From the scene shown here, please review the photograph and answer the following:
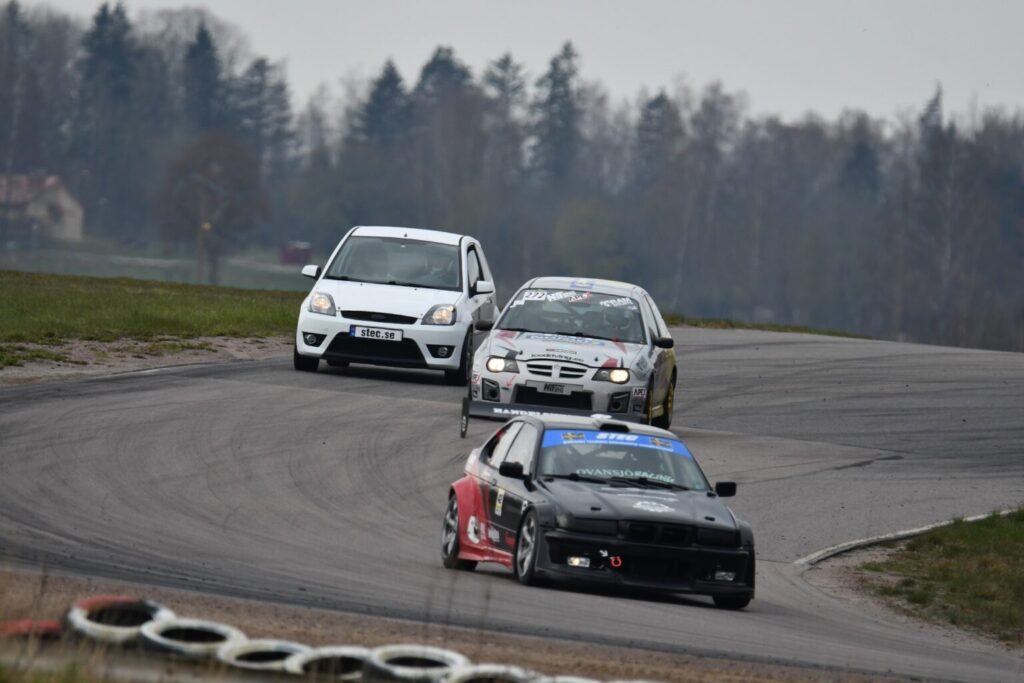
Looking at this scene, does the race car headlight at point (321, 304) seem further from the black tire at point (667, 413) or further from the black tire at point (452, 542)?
the black tire at point (452, 542)

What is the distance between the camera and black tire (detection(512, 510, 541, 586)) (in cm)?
1103

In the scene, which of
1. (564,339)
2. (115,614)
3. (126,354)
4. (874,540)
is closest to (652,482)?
(874,540)

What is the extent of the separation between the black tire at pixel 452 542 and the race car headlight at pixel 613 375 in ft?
19.0

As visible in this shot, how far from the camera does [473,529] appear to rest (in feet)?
39.1

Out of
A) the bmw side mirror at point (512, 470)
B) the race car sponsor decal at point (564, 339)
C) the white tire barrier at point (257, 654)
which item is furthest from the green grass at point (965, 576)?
the white tire barrier at point (257, 654)

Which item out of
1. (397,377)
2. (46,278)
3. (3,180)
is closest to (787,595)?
(397,377)

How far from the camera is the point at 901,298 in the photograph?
10131 cm

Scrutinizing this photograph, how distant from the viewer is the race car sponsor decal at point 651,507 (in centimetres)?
1107

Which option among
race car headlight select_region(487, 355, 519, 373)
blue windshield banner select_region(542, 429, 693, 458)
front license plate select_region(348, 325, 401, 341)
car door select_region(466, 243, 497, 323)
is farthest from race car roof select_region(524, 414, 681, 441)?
car door select_region(466, 243, 497, 323)

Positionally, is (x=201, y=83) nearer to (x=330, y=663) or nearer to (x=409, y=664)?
(x=409, y=664)

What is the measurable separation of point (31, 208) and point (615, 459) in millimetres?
106275

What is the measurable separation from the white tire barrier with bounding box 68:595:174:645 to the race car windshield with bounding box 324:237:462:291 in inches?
573

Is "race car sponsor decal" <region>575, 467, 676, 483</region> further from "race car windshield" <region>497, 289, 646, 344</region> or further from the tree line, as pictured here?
the tree line

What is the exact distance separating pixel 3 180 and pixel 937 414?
98679mm
